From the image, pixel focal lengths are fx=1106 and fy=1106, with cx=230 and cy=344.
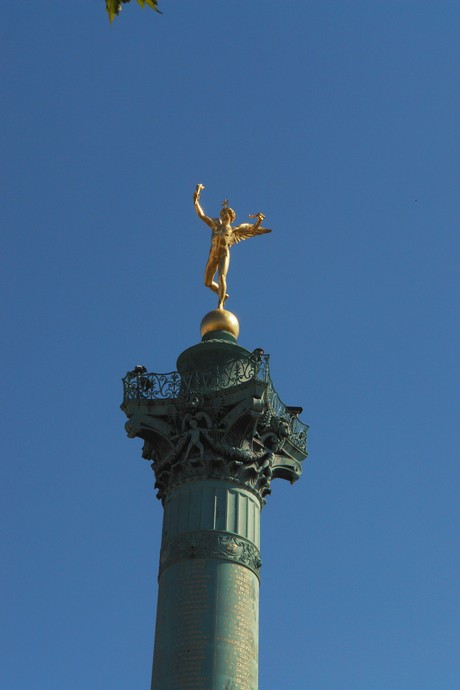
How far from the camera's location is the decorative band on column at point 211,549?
29.7 m

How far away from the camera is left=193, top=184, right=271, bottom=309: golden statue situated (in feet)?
120

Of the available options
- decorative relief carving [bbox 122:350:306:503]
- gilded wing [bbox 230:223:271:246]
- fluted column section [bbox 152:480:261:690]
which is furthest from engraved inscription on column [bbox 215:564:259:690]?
gilded wing [bbox 230:223:271:246]

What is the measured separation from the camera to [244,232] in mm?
38031

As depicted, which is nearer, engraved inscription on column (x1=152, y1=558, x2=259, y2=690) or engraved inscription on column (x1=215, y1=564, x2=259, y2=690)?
engraved inscription on column (x1=152, y1=558, x2=259, y2=690)

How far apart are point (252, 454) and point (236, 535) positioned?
2.53 metres

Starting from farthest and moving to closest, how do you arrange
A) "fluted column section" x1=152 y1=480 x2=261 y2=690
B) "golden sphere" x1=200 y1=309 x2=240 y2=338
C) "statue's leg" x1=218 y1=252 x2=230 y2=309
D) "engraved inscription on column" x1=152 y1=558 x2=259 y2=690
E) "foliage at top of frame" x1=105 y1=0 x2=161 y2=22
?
"statue's leg" x1=218 y1=252 x2=230 y2=309, "golden sphere" x1=200 y1=309 x2=240 y2=338, "fluted column section" x1=152 y1=480 x2=261 y2=690, "engraved inscription on column" x1=152 y1=558 x2=259 y2=690, "foliage at top of frame" x1=105 y1=0 x2=161 y2=22

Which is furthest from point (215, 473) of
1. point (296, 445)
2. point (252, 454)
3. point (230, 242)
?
point (230, 242)

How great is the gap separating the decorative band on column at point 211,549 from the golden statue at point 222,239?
349 inches

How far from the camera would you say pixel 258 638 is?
96.6ft

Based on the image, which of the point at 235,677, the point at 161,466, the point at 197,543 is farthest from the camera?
the point at 161,466

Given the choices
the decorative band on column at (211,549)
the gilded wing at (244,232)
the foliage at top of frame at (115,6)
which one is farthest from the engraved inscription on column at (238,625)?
the foliage at top of frame at (115,6)

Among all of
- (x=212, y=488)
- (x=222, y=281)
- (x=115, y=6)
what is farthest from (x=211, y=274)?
(x=115, y=6)

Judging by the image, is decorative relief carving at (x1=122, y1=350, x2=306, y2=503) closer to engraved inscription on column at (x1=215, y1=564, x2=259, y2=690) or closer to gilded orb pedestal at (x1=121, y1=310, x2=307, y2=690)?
gilded orb pedestal at (x1=121, y1=310, x2=307, y2=690)

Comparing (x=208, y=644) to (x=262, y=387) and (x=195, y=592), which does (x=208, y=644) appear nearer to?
(x=195, y=592)
